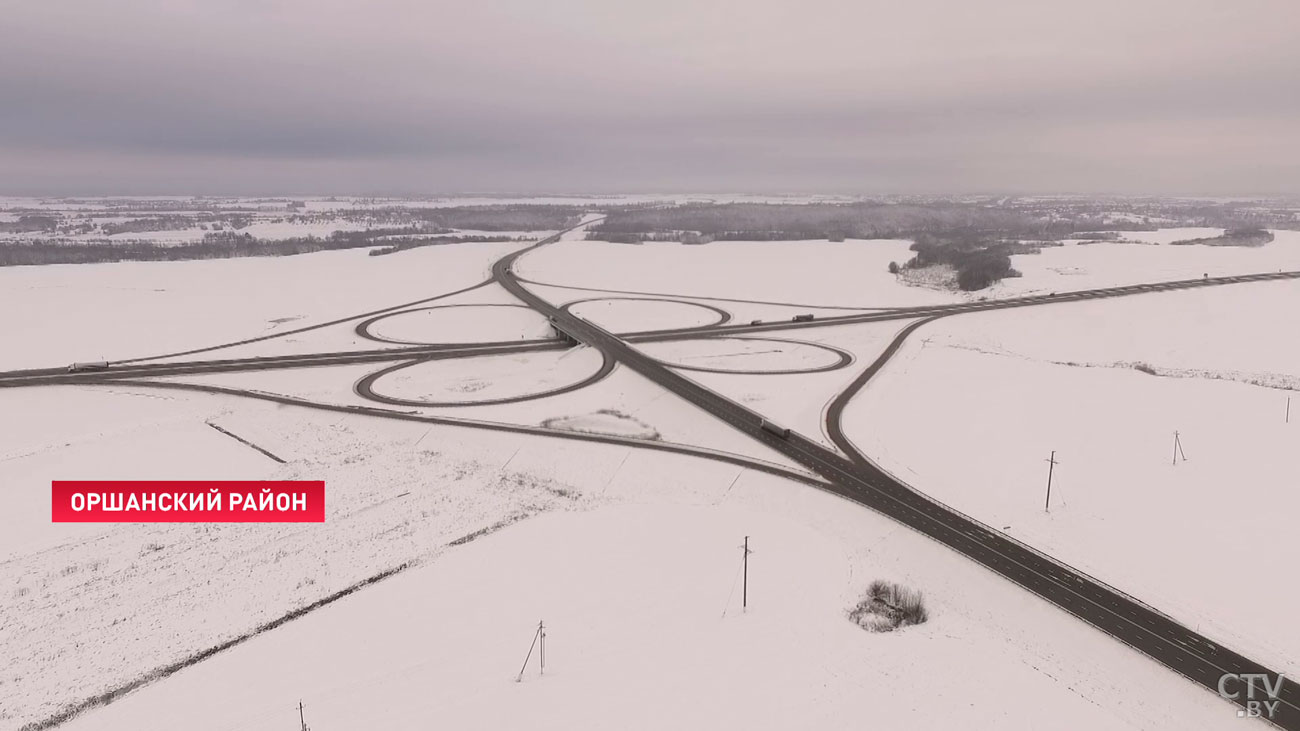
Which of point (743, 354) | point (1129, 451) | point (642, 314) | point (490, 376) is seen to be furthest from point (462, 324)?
point (1129, 451)

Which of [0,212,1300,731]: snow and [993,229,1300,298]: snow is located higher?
[993,229,1300,298]: snow

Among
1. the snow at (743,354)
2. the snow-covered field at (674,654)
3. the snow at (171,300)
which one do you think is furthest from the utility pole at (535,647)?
the snow at (171,300)

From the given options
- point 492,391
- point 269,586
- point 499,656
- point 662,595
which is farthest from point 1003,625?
point 492,391

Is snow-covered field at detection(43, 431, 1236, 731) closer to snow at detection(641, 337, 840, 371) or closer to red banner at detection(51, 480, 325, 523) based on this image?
red banner at detection(51, 480, 325, 523)

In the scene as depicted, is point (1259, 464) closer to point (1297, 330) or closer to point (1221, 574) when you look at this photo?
point (1221, 574)

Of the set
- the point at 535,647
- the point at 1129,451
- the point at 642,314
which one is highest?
the point at 642,314

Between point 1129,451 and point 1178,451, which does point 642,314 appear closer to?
point 1129,451

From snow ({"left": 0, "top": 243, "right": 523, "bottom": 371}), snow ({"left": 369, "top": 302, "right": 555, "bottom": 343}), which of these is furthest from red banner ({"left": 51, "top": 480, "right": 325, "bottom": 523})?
snow ({"left": 0, "top": 243, "right": 523, "bottom": 371})
